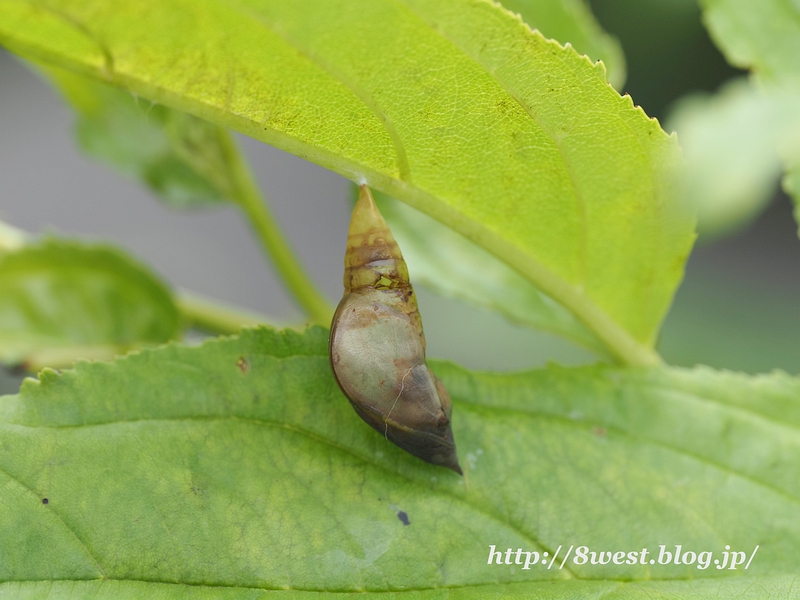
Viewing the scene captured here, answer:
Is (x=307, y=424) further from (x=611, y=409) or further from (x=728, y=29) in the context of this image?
(x=728, y=29)

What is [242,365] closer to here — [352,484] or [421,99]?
[352,484]

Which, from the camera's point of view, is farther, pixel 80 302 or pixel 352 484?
pixel 80 302

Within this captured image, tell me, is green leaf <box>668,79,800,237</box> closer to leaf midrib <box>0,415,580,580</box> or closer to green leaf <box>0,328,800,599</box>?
green leaf <box>0,328,800,599</box>

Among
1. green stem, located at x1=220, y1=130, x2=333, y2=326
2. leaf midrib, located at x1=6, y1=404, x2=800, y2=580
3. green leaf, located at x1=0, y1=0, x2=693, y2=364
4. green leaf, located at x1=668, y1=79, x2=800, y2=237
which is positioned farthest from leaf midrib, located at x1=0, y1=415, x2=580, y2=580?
green leaf, located at x1=668, y1=79, x2=800, y2=237

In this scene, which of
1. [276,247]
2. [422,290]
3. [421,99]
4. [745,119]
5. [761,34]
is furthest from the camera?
[422,290]

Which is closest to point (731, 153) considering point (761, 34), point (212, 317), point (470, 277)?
point (761, 34)

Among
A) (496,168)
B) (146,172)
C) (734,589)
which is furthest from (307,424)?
(146,172)
